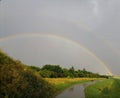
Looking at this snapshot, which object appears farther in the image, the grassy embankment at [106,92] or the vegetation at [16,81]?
the grassy embankment at [106,92]

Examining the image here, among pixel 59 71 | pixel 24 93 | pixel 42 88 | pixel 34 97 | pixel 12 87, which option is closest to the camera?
pixel 12 87

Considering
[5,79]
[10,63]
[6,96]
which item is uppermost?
[10,63]

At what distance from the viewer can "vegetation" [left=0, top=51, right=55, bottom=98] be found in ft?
84.0

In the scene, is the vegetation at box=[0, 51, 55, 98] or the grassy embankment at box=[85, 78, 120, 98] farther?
the grassy embankment at box=[85, 78, 120, 98]

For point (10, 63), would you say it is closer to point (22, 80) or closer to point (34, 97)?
point (22, 80)

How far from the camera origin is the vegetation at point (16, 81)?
84.0ft

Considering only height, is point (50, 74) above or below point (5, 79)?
above

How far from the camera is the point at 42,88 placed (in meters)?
34.8

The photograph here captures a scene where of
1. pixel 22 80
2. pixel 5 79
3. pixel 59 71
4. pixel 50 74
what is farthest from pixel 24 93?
pixel 59 71

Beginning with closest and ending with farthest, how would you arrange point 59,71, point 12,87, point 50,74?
1. point 12,87
2. point 50,74
3. point 59,71

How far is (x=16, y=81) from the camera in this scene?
88.1ft

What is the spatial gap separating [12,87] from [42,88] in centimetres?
907

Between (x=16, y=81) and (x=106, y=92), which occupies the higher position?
(x=106, y=92)

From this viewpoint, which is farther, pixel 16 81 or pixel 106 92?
pixel 106 92
